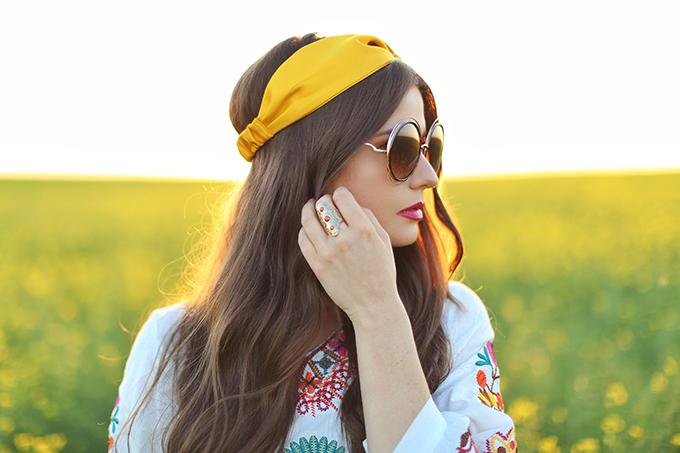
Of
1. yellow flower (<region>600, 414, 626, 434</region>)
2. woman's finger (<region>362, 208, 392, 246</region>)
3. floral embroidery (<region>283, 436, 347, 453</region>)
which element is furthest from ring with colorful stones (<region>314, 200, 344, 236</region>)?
yellow flower (<region>600, 414, 626, 434</region>)

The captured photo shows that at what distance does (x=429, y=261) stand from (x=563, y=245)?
7483 mm

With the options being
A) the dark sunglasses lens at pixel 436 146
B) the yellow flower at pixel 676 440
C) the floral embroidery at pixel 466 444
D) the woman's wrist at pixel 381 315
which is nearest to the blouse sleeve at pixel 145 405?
the woman's wrist at pixel 381 315

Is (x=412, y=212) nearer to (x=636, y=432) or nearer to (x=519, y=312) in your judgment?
(x=636, y=432)

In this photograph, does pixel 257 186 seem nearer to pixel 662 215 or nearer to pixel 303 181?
pixel 303 181

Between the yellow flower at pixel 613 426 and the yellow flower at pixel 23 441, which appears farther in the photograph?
the yellow flower at pixel 23 441

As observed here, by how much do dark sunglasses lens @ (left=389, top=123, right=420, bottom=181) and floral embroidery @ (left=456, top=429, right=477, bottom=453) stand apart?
96 cm

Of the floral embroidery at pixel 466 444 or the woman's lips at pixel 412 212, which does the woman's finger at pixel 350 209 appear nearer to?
the woman's lips at pixel 412 212

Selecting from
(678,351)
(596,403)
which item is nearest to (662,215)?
(678,351)

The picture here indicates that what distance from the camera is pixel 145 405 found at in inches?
77.5

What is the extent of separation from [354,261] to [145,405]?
42.9 inches

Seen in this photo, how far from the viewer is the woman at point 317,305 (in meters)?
1.72

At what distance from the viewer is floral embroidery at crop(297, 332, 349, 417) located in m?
1.88

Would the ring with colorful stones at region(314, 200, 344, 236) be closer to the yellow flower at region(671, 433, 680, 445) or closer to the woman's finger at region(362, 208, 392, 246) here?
the woman's finger at region(362, 208, 392, 246)

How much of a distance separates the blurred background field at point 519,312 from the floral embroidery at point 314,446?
139 cm
